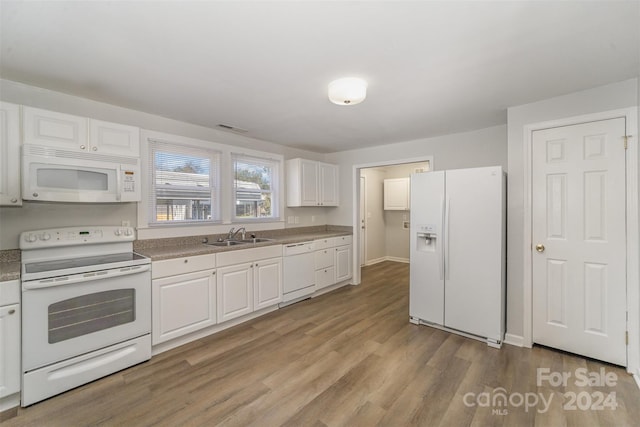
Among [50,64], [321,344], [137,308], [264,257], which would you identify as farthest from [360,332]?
[50,64]

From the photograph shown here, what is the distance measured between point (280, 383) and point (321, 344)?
68 centimetres

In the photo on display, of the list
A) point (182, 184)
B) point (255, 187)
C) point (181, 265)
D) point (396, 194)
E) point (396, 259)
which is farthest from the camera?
point (396, 259)

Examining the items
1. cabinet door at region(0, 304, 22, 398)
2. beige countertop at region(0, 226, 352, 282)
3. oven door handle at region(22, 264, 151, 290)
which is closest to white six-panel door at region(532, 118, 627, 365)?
beige countertop at region(0, 226, 352, 282)

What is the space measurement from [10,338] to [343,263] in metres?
3.77

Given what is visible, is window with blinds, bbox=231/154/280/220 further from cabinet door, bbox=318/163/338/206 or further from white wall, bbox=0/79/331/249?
cabinet door, bbox=318/163/338/206

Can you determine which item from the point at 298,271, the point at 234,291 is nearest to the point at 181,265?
the point at 234,291

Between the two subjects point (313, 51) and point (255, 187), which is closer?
point (313, 51)

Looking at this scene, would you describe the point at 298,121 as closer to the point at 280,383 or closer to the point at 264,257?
the point at 264,257

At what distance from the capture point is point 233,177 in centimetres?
378

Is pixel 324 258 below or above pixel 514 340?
above

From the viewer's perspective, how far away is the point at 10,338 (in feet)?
5.88

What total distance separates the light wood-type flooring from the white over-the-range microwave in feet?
4.95

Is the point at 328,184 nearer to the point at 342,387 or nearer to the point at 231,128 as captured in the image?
the point at 231,128

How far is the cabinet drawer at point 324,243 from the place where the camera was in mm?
4160
